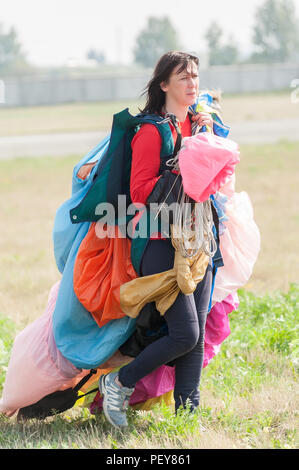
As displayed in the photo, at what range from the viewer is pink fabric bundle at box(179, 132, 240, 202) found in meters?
3.03

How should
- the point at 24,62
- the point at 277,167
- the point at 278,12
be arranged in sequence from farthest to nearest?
the point at 24,62 → the point at 278,12 → the point at 277,167

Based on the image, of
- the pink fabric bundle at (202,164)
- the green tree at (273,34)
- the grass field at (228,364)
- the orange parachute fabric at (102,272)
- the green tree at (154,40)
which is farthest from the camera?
the green tree at (154,40)

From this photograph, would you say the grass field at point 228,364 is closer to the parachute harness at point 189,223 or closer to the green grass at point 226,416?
the green grass at point 226,416

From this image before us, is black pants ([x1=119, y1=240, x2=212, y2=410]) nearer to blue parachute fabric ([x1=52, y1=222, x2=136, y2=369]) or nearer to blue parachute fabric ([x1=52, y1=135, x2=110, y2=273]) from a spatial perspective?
blue parachute fabric ([x1=52, y1=222, x2=136, y2=369])

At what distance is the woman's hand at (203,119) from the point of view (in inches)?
131

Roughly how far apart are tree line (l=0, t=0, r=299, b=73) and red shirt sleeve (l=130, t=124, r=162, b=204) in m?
75.4

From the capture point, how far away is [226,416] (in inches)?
132

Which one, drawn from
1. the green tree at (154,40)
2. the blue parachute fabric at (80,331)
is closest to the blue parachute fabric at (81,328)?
the blue parachute fabric at (80,331)

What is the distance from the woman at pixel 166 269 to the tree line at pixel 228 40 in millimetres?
75204

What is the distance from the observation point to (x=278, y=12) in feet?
250

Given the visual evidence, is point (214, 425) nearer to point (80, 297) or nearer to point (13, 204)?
point (80, 297)

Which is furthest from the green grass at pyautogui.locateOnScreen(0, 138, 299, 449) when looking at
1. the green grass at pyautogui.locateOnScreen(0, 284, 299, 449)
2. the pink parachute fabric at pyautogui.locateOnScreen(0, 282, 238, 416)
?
the pink parachute fabric at pyautogui.locateOnScreen(0, 282, 238, 416)

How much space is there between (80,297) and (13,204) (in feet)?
24.5

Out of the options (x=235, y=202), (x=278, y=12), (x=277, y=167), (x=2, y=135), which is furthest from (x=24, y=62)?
(x=235, y=202)
